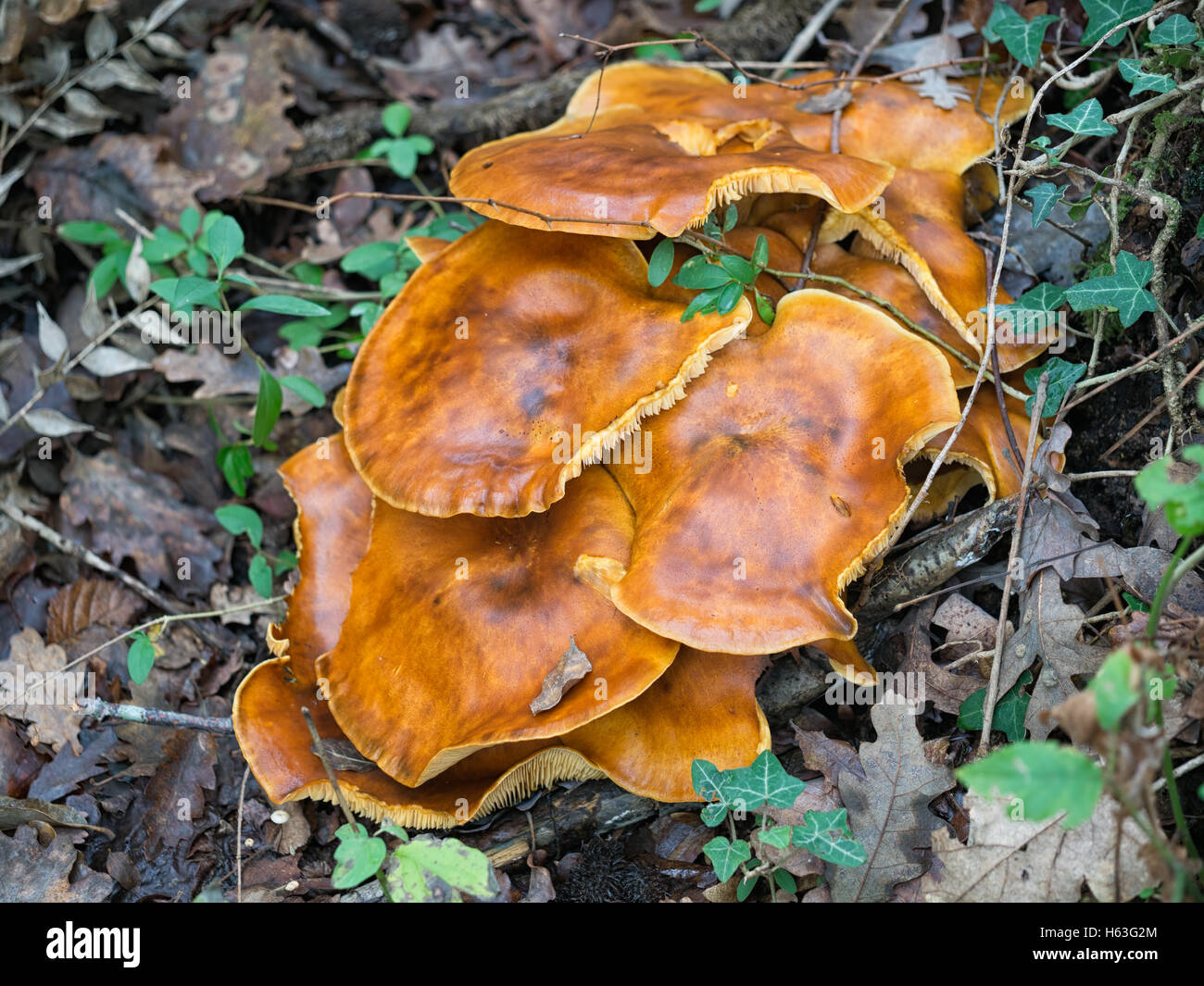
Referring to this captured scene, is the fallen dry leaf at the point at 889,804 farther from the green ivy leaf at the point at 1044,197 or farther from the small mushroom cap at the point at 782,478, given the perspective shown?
the green ivy leaf at the point at 1044,197

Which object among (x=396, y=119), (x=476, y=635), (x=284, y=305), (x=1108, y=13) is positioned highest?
(x=1108, y=13)

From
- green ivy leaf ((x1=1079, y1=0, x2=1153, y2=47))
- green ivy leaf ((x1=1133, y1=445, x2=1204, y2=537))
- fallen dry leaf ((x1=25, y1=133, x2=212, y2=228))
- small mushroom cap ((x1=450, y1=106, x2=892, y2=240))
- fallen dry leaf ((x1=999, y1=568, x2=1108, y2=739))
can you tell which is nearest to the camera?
green ivy leaf ((x1=1133, y1=445, x2=1204, y2=537))

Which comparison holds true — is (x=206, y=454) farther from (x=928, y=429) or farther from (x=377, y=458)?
(x=928, y=429)

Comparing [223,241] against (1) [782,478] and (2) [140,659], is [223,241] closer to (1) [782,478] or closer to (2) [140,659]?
(2) [140,659]

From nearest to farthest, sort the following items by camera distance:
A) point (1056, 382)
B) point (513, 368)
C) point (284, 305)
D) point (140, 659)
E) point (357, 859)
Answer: point (357, 859)
point (1056, 382)
point (513, 368)
point (140, 659)
point (284, 305)

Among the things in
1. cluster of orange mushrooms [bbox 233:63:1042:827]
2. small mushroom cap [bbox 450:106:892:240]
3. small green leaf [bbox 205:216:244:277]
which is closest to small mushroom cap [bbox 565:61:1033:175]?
cluster of orange mushrooms [bbox 233:63:1042:827]

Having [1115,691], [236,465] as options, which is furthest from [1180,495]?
[236,465]

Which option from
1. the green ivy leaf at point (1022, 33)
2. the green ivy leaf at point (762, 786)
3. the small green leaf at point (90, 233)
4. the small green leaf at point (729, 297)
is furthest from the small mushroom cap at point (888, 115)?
the small green leaf at point (90, 233)

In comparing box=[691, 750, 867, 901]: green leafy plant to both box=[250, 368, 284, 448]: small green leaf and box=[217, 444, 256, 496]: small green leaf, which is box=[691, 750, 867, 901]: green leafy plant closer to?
box=[250, 368, 284, 448]: small green leaf
